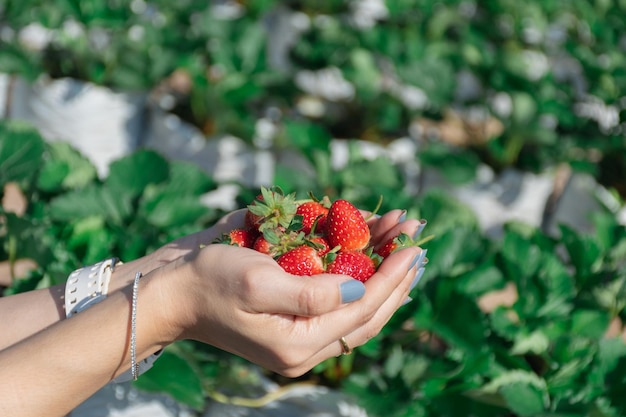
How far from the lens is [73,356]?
3.04ft

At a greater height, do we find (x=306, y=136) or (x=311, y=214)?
(x=311, y=214)

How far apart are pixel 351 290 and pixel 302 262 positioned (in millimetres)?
96

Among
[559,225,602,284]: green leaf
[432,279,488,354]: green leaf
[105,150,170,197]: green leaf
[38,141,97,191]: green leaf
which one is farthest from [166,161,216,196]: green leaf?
[559,225,602,284]: green leaf

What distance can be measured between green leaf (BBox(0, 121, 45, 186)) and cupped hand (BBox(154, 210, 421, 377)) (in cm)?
68

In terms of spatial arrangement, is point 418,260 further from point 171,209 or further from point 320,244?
point 171,209

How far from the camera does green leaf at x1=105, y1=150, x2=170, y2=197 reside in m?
1.61

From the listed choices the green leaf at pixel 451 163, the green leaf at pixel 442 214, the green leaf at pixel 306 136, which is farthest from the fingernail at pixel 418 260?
the green leaf at pixel 451 163

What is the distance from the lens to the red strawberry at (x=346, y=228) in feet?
3.37

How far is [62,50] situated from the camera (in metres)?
2.46

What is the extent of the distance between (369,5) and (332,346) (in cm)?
247

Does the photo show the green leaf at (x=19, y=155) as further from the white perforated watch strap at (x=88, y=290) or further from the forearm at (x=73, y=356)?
the forearm at (x=73, y=356)

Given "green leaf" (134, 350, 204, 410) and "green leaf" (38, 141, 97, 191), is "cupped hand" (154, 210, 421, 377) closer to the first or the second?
"green leaf" (134, 350, 204, 410)

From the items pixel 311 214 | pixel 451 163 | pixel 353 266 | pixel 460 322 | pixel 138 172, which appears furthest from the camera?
pixel 451 163

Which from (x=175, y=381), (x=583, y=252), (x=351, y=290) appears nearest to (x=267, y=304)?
(x=351, y=290)
